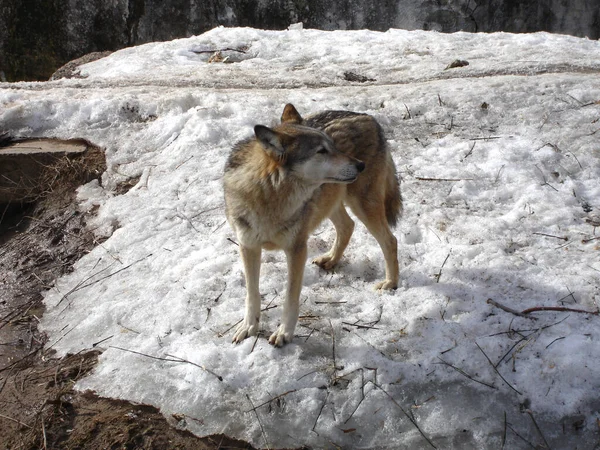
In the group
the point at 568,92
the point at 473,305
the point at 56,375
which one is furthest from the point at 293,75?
the point at 56,375

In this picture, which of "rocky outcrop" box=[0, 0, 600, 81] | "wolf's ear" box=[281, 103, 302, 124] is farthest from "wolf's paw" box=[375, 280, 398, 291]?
"rocky outcrop" box=[0, 0, 600, 81]

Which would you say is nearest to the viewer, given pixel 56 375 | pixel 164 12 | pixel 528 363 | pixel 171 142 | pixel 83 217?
pixel 528 363

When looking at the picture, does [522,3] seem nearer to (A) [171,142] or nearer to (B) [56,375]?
(A) [171,142]

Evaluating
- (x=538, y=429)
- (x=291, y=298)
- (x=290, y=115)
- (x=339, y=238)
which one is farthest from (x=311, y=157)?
(x=538, y=429)

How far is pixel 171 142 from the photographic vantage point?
23.8ft

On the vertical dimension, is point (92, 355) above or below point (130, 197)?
below

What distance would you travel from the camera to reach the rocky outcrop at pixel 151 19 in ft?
46.9

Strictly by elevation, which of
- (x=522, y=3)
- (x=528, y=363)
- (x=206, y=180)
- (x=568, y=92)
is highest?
(x=522, y=3)

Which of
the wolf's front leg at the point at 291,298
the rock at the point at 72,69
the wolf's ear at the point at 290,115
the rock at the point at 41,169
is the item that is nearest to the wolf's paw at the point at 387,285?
the wolf's front leg at the point at 291,298

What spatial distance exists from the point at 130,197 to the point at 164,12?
9599mm

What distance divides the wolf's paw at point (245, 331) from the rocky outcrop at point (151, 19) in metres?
11.7

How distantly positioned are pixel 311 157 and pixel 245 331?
1.45m

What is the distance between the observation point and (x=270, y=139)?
401 centimetres

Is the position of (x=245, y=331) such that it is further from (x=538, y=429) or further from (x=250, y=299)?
(x=538, y=429)
